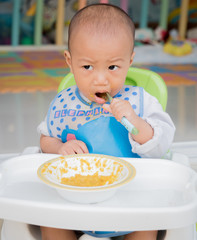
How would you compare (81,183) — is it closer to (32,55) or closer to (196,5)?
(32,55)

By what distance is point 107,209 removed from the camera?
0.67 metres

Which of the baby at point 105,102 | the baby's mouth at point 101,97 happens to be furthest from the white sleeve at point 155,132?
the baby's mouth at point 101,97

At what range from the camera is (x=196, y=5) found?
441cm

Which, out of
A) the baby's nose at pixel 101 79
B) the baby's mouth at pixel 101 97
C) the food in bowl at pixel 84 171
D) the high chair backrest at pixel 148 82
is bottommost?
the food in bowl at pixel 84 171

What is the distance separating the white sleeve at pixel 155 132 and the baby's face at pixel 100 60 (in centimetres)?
11

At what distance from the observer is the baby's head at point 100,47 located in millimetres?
928

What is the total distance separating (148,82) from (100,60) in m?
0.26

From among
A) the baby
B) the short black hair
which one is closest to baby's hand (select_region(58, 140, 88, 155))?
the baby

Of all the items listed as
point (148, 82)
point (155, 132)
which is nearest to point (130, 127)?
point (155, 132)

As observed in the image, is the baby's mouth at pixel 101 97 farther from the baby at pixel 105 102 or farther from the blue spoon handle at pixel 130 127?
the blue spoon handle at pixel 130 127

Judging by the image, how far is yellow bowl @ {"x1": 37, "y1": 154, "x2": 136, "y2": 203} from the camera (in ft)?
2.39

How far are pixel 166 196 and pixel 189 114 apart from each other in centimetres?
140

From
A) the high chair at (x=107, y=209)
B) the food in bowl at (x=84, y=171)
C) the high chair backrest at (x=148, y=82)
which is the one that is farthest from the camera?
the high chair backrest at (x=148, y=82)

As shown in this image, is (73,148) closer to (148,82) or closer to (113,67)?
(113,67)
